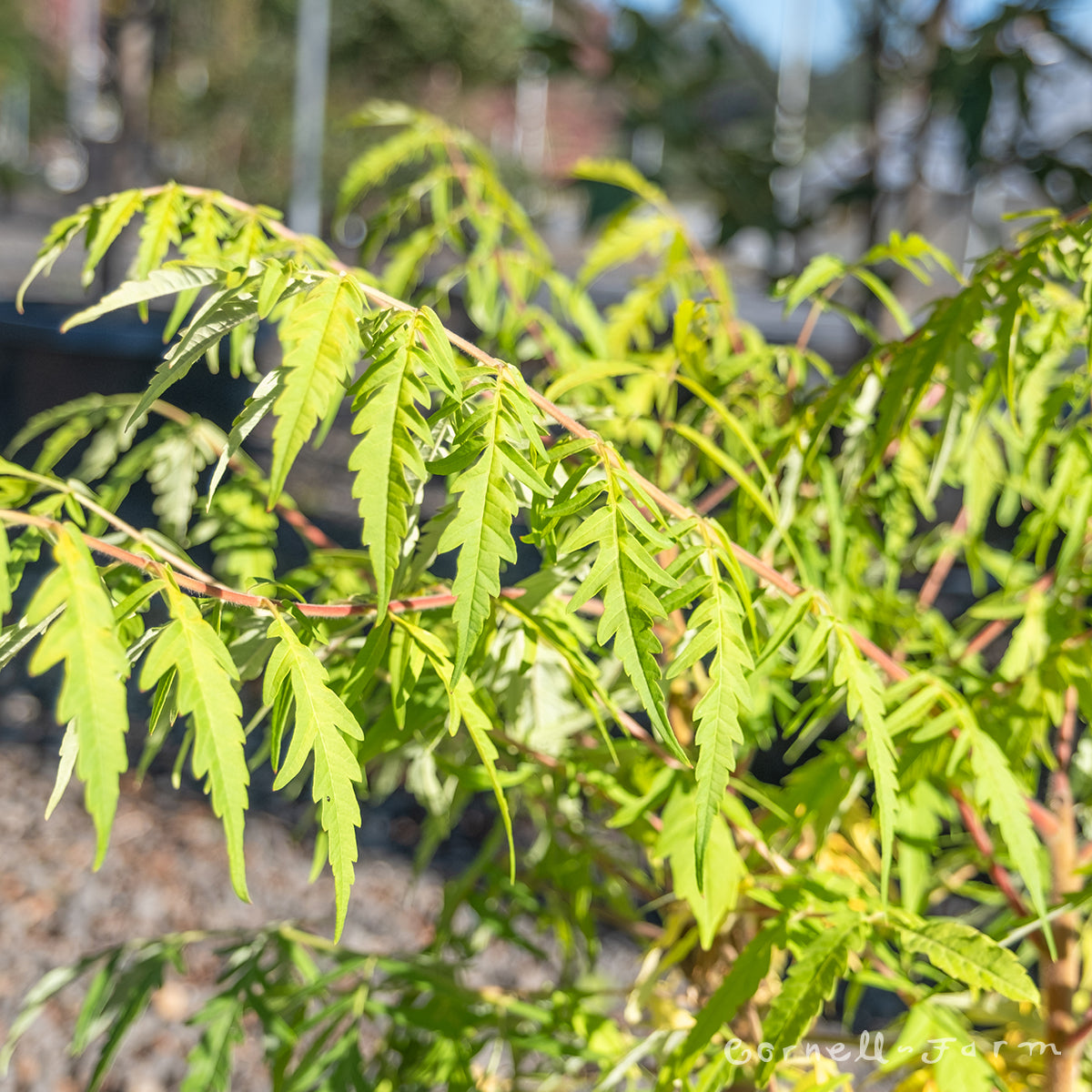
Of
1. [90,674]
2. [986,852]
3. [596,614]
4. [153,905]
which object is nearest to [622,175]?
[596,614]

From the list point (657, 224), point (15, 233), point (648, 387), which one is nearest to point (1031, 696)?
point (648, 387)

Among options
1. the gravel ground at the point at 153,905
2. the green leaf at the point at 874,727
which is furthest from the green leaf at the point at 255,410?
the gravel ground at the point at 153,905

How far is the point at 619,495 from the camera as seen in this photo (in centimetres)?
44

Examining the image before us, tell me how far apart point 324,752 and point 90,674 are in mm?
99

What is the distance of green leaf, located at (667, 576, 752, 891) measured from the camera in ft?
1.42

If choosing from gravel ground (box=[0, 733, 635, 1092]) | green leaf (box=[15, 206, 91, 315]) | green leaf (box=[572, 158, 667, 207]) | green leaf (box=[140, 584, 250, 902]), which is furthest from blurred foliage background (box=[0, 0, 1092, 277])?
gravel ground (box=[0, 733, 635, 1092])

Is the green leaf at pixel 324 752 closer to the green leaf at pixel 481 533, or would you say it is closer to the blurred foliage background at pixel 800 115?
the green leaf at pixel 481 533

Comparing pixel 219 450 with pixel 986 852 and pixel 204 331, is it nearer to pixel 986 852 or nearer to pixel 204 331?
pixel 204 331

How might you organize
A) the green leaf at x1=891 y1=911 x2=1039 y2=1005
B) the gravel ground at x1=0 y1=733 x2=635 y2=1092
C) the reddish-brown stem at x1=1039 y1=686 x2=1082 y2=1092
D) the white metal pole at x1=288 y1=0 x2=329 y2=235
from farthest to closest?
the white metal pole at x1=288 y1=0 x2=329 y2=235, the gravel ground at x1=0 y1=733 x2=635 y2=1092, the reddish-brown stem at x1=1039 y1=686 x2=1082 y2=1092, the green leaf at x1=891 y1=911 x2=1039 y2=1005

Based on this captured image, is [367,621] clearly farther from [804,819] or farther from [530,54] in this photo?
[530,54]

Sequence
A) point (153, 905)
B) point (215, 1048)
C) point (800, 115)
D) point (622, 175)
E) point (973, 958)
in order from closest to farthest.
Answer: point (973, 958) < point (215, 1048) < point (622, 175) < point (153, 905) < point (800, 115)

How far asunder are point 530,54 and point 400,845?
58.3 inches

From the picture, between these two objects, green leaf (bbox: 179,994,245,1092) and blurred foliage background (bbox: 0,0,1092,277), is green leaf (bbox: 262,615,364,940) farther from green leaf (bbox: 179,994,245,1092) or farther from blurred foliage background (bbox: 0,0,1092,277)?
blurred foliage background (bbox: 0,0,1092,277)

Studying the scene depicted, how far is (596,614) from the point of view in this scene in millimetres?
785
